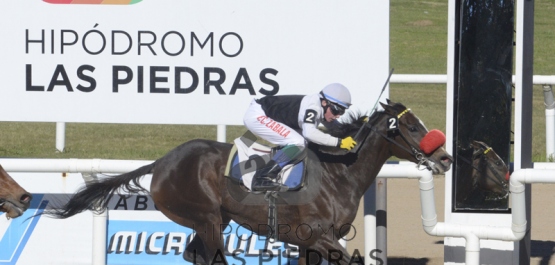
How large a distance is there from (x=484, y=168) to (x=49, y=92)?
2.60 m

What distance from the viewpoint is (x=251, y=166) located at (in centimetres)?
545

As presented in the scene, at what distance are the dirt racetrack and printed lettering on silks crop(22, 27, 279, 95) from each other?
1.60 meters

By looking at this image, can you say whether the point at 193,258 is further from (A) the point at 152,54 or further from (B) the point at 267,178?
(A) the point at 152,54

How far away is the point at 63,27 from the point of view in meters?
5.98

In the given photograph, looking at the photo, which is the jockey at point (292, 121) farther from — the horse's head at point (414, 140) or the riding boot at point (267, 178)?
the horse's head at point (414, 140)

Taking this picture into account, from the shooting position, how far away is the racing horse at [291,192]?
5.41 metres

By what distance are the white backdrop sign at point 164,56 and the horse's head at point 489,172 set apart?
1019mm

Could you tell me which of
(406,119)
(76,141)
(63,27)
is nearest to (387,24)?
(406,119)

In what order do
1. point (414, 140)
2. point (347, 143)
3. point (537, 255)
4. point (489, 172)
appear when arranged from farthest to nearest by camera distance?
1. point (537, 255)
2. point (489, 172)
3. point (414, 140)
4. point (347, 143)

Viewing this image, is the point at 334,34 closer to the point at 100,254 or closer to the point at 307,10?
the point at 307,10

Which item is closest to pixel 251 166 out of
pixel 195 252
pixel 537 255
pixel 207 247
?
pixel 207 247

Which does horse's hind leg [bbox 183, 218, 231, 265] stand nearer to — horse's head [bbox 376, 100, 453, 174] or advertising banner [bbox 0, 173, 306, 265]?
advertising banner [bbox 0, 173, 306, 265]

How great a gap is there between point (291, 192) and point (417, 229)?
2.25 metres

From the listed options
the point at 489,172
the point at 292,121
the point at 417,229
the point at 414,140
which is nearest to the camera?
the point at 414,140
